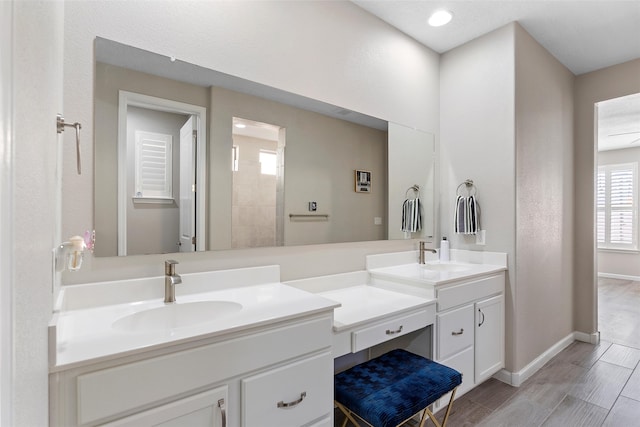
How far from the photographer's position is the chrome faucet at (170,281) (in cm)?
138

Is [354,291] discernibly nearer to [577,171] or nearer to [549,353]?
[549,353]

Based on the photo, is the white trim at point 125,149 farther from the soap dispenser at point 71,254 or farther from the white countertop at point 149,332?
the soap dispenser at point 71,254

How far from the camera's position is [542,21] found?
2.41 meters

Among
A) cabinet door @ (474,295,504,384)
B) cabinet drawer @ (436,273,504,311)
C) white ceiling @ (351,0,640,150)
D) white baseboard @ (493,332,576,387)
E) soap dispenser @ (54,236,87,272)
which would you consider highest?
white ceiling @ (351,0,640,150)

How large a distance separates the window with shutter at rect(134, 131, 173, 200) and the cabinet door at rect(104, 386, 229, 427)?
864 millimetres

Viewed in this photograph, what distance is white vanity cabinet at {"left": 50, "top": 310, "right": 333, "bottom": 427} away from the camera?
87 cm

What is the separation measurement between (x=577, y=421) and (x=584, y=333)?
1.61m

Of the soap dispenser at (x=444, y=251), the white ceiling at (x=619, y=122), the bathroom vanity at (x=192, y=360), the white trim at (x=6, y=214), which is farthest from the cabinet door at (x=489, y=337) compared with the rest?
the white ceiling at (x=619, y=122)

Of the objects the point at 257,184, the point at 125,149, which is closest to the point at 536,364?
the point at 257,184

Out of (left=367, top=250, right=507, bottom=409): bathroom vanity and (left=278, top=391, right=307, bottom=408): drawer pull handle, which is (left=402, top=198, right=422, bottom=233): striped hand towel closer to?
(left=367, top=250, right=507, bottom=409): bathroom vanity

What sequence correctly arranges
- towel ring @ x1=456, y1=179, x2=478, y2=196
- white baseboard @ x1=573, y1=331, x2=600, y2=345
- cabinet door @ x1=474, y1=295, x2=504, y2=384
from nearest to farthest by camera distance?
cabinet door @ x1=474, y1=295, x2=504, y2=384 → towel ring @ x1=456, y1=179, x2=478, y2=196 → white baseboard @ x1=573, y1=331, x2=600, y2=345

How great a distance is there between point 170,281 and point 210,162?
0.58 meters

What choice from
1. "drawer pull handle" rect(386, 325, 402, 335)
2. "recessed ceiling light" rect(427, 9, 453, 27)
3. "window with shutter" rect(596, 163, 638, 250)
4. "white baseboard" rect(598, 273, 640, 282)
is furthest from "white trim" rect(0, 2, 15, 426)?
"white baseboard" rect(598, 273, 640, 282)

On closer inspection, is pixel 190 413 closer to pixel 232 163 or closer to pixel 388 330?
pixel 388 330
